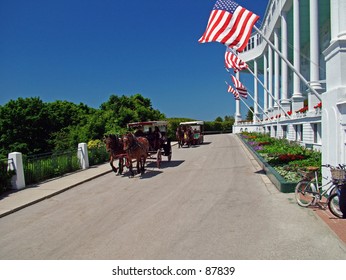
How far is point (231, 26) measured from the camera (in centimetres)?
1158

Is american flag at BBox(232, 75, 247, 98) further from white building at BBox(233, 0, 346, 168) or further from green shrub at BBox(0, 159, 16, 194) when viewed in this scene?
green shrub at BBox(0, 159, 16, 194)

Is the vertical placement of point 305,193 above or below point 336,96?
below

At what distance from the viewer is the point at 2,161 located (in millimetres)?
11117

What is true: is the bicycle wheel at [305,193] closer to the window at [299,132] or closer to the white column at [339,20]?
the white column at [339,20]

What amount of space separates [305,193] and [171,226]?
337 cm

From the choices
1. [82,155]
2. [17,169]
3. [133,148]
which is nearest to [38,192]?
[17,169]

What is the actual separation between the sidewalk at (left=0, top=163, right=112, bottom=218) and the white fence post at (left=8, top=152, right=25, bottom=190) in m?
0.33

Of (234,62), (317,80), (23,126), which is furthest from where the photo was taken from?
(23,126)

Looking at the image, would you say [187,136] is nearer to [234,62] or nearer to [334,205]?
[234,62]

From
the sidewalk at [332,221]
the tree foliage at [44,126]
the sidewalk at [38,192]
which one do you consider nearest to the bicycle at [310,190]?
the sidewalk at [332,221]

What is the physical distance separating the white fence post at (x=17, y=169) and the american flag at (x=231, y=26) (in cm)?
847

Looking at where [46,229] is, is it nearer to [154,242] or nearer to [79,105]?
[154,242]

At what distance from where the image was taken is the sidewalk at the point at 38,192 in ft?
29.1

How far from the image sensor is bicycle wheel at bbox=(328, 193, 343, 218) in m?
6.14
